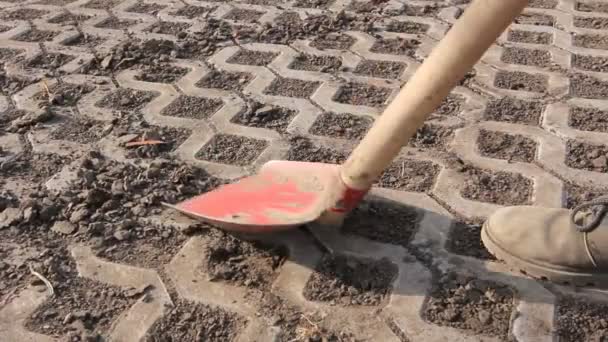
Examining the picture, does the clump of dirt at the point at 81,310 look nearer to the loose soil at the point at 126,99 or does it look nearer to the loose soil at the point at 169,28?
the loose soil at the point at 126,99

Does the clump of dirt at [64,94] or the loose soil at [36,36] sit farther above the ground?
the loose soil at [36,36]

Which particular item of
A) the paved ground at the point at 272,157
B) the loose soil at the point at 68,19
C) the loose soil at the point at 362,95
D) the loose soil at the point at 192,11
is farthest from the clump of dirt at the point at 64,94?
the loose soil at the point at 362,95

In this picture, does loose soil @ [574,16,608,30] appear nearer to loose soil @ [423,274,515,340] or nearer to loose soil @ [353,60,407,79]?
loose soil @ [353,60,407,79]

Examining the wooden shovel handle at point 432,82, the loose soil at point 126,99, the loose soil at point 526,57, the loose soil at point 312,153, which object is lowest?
the loose soil at point 126,99

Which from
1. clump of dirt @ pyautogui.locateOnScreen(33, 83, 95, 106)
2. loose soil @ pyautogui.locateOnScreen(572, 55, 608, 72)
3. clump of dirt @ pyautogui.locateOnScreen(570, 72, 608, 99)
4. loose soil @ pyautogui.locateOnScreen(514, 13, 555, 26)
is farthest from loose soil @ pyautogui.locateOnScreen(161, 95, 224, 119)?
loose soil @ pyautogui.locateOnScreen(514, 13, 555, 26)

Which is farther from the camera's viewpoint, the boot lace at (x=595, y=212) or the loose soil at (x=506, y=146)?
the loose soil at (x=506, y=146)

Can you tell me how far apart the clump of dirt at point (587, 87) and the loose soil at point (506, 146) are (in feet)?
1.57

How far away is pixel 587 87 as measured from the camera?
114 inches

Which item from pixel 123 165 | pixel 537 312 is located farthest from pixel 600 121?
pixel 123 165

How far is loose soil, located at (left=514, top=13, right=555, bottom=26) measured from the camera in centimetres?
354

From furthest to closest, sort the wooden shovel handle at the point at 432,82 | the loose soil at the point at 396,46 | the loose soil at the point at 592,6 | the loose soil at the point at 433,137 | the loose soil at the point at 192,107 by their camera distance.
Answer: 1. the loose soil at the point at 592,6
2. the loose soil at the point at 396,46
3. the loose soil at the point at 192,107
4. the loose soil at the point at 433,137
5. the wooden shovel handle at the point at 432,82

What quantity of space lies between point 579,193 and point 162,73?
1.69 m

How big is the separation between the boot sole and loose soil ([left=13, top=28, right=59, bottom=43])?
2.34 metres

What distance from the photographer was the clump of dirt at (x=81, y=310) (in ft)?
5.57
